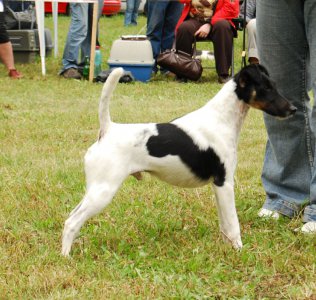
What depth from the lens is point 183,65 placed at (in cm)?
1036

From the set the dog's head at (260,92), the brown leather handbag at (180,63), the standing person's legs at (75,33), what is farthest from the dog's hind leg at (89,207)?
the standing person's legs at (75,33)

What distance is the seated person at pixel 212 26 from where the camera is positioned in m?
10.5

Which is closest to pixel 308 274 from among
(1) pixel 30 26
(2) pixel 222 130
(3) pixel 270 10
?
(2) pixel 222 130

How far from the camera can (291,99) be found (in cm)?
433

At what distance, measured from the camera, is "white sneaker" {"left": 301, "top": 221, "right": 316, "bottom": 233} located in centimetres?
402

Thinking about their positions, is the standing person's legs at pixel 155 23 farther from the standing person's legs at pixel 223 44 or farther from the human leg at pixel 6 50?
the human leg at pixel 6 50

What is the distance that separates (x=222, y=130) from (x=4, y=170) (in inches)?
86.1

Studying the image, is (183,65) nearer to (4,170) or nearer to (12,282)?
(4,170)

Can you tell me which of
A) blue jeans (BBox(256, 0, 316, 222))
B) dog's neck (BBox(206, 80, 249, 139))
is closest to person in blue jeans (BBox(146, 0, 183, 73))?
blue jeans (BBox(256, 0, 316, 222))

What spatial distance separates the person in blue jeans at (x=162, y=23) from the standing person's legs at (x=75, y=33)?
1.08 meters

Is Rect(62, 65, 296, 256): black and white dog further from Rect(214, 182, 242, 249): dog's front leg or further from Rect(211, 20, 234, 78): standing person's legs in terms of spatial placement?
Rect(211, 20, 234, 78): standing person's legs

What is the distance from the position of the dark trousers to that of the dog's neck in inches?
266

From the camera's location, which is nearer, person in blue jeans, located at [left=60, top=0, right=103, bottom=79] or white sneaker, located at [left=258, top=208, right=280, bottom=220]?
white sneaker, located at [left=258, top=208, right=280, bottom=220]

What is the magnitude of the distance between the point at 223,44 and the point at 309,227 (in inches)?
267
